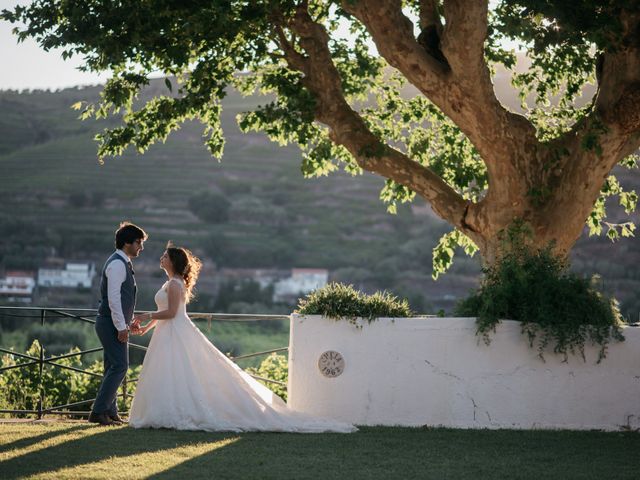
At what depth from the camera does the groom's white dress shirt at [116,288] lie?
347 inches

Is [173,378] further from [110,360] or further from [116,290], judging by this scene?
[116,290]

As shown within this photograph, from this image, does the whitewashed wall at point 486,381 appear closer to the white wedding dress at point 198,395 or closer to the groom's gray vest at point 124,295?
the white wedding dress at point 198,395

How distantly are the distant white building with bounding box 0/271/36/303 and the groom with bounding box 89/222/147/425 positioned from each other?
72.2m

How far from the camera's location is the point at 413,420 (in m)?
9.37

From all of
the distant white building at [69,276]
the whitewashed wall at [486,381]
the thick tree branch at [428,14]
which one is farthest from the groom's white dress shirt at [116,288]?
the distant white building at [69,276]

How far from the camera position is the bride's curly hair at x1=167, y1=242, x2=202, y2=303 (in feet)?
30.7

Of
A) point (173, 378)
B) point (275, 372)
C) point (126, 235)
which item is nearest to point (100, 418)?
point (173, 378)

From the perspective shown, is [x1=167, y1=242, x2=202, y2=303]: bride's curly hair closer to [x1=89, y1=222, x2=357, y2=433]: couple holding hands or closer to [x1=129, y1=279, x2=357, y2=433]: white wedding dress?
[x1=89, y1=222, x2=357, y2=433]: couple holding hands

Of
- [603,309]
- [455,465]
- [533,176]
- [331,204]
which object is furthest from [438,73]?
[331,204]

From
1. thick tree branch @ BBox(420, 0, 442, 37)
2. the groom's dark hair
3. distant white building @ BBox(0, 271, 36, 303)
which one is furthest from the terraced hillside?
the groom's dark hair

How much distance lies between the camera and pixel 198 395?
878 centimetres

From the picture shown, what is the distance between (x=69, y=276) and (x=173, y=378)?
7351 centimetres

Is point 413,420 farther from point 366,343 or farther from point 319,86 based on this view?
point 319,86

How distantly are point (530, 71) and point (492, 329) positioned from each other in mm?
7222
